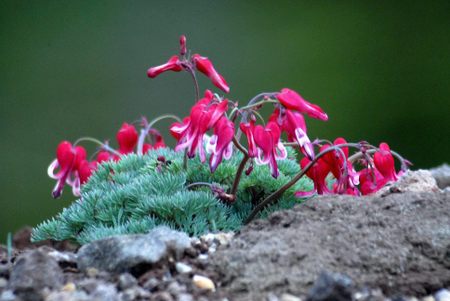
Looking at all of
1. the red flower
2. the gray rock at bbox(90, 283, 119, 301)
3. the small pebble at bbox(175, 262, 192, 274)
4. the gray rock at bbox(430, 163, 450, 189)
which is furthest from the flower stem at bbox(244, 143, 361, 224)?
the gray rock at bbox(430, 163, 450, 189)

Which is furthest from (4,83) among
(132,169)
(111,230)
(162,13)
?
(111,230)

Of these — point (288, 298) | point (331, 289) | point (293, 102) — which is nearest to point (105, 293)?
point (288, 298)

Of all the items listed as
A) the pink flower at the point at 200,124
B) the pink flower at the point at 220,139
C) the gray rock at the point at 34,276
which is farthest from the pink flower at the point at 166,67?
the gray rock at the point at 34,276

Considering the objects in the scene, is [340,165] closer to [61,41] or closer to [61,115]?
[61,115]

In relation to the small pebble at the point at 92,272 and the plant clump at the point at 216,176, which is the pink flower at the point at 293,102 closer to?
the plant clump at the point at 216,176

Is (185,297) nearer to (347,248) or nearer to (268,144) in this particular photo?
(347,248)

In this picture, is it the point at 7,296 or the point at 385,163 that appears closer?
the point at 7,296

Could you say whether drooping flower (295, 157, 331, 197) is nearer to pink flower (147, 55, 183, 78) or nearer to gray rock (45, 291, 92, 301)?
pink flower (147, 55, 183, 78)
